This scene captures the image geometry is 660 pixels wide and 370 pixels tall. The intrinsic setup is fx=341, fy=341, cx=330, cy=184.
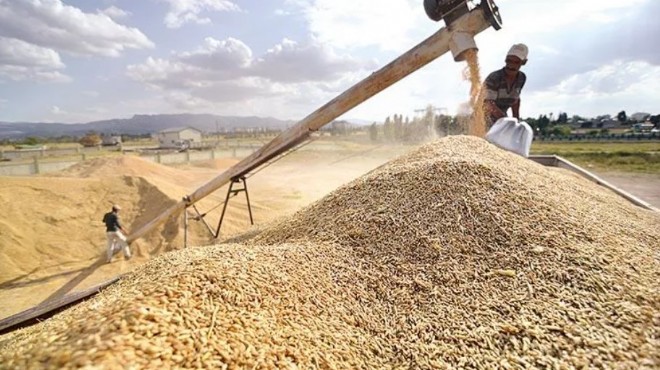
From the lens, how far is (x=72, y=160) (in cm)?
2041

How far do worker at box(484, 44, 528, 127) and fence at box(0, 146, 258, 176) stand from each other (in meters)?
21.2

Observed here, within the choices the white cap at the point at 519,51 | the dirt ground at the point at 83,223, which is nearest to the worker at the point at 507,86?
the white cap at the point at 519,51

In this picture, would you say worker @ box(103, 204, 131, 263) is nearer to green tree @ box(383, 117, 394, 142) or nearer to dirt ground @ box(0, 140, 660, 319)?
dirt ground @ box(0, 140, 660, 319)

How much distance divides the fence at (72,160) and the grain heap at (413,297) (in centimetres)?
2012

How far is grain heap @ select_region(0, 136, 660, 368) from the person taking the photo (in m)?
1.44

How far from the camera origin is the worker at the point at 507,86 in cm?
452

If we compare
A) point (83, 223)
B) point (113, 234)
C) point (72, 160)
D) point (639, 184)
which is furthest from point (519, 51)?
point (72, 160)

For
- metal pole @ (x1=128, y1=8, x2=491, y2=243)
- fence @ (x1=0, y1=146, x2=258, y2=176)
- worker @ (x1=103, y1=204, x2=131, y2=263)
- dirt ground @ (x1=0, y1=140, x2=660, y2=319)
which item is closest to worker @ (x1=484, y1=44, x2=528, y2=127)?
metal pole @ (x1=128, y1=8, x2=491, y2=243)

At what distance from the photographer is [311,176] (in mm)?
→ 18969

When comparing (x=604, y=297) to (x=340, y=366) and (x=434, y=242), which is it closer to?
(x=434, y=242)

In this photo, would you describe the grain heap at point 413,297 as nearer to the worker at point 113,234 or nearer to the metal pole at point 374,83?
the metal pole at point 374,83

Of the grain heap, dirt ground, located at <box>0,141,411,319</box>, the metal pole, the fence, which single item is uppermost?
the metal pole

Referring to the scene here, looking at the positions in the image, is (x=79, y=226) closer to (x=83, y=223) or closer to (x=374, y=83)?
(x=83, y=223)

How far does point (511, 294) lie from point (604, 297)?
17.7 inches
